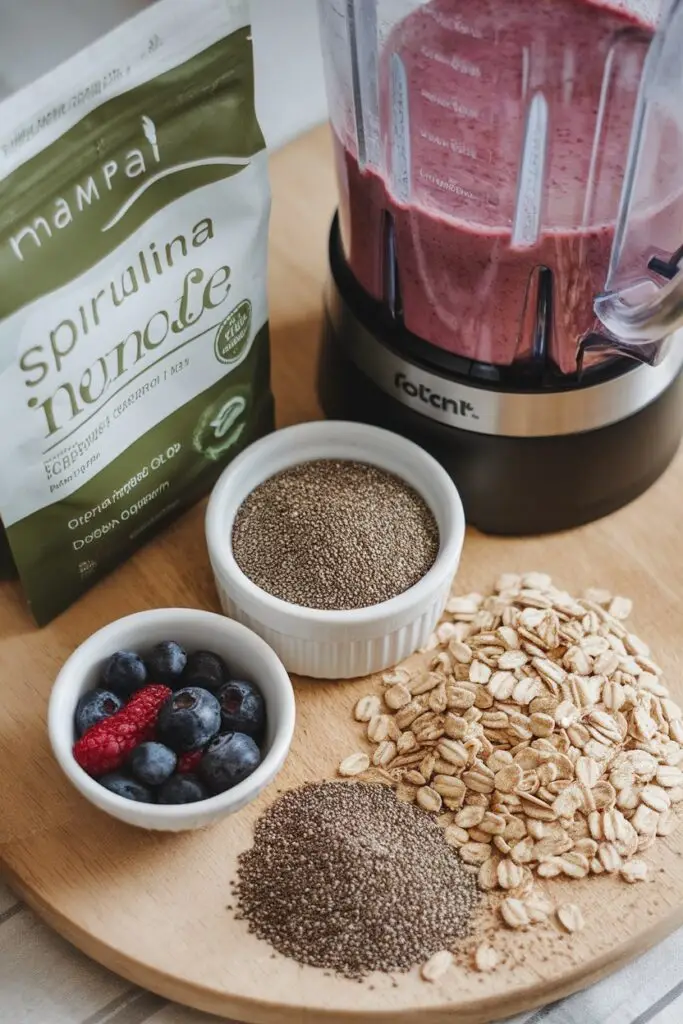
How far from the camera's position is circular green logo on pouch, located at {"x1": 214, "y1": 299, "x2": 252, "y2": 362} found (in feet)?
3.24

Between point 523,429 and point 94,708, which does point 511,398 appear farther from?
point 94,708

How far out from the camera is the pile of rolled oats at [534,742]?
0.88 m

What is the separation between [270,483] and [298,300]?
0.26 meters

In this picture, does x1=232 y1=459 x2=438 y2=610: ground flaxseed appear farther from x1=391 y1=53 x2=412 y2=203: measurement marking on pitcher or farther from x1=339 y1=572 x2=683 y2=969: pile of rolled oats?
x1=391 y1=53 x2=412 y2=203: measurement marking on pitcher

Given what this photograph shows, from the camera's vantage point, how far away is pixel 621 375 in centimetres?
97

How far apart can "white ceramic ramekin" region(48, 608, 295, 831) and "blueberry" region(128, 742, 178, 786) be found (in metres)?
0.02

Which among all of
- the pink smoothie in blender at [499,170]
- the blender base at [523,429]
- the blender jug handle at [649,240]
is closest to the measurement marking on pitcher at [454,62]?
the pink smoothie in blender at [499,170]

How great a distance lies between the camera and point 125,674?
908 millimetres

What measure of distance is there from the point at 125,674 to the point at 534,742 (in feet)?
0.92

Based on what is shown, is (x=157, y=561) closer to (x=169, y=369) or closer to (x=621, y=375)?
(x=169, y=369)

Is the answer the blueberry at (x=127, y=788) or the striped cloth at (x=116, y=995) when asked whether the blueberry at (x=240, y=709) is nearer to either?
the blueberry at (x=127, y=788)

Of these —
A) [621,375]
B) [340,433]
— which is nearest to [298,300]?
[340,433]

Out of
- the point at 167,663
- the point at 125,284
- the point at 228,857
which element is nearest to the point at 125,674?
the point at 167,663

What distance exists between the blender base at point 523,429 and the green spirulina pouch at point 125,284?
78mm
